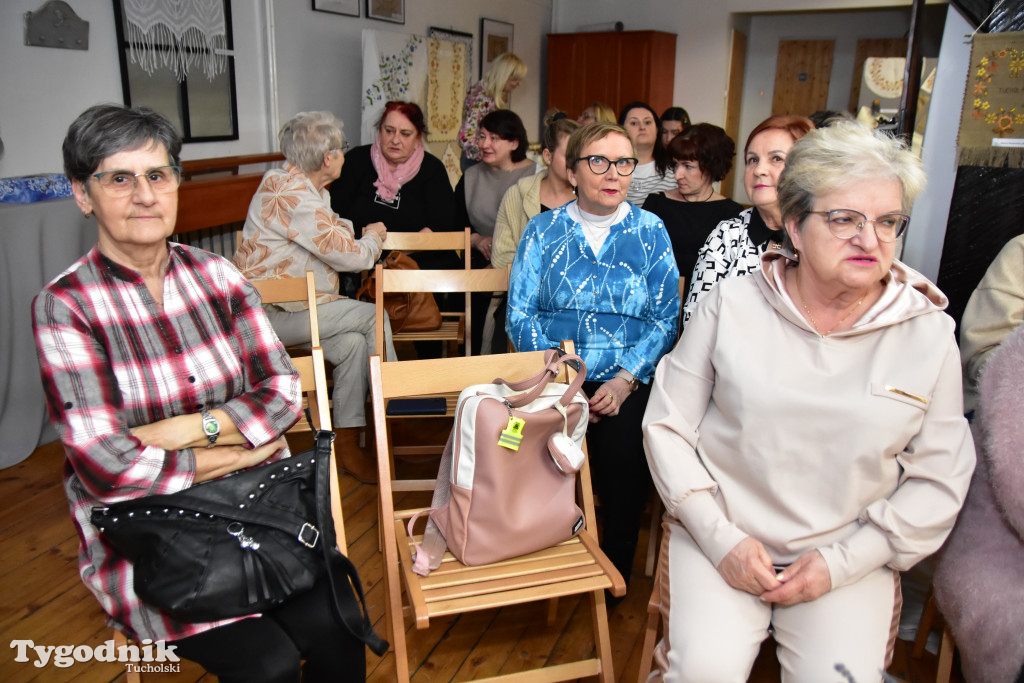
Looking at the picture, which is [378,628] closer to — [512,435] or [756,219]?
→ [512,435]

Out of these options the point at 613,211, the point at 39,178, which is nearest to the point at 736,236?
the point at 613,211

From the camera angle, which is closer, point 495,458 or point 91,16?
point 495,458

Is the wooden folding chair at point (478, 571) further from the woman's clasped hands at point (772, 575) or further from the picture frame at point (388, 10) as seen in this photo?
the picture frame at point (388, 10)

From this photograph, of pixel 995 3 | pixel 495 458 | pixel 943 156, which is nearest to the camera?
pixel 495 458

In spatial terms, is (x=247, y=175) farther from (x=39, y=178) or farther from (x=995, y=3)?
(x=995, y=3)

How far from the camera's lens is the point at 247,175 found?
4.02 metres

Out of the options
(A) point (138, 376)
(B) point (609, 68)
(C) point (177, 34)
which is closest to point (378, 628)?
(A) point (138, 376)

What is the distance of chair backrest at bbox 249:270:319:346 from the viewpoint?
234cm

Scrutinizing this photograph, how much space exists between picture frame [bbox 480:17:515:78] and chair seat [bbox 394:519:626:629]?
5.90 metres

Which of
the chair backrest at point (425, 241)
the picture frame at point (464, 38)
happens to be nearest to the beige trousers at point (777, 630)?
the chair backrest at point (425, 241)

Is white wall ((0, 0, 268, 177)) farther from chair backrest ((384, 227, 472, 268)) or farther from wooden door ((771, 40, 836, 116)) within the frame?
wooden door ((771, 40, 836, 116))

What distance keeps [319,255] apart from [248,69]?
80.4 inches

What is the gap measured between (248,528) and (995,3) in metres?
3.03

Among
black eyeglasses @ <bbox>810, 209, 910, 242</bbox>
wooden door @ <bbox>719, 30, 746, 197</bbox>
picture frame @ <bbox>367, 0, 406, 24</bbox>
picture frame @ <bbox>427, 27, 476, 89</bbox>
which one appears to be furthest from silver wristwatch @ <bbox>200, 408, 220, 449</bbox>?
wooden door @ <bbox>719, 30, 746, 197</bbox>
